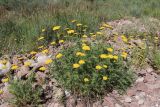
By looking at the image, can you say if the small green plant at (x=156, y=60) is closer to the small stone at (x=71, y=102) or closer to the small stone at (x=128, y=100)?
the small stone at (x=128, y=100)

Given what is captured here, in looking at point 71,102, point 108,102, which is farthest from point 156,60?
point 71,102

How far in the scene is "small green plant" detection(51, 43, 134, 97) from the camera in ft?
14.6

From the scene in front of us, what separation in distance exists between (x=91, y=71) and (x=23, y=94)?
1.05 m

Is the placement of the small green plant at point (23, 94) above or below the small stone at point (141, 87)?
above

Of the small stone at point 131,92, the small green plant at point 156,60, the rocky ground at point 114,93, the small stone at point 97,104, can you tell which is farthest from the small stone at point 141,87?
the small stone at point 97,104

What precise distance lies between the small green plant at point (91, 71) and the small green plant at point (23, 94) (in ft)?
1.47

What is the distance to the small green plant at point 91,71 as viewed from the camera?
14.6 feet

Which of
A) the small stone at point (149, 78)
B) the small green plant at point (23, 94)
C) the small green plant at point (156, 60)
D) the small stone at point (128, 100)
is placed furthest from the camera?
the small green plant at point (156, 60)

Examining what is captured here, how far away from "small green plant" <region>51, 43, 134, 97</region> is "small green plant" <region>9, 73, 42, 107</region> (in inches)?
17.6

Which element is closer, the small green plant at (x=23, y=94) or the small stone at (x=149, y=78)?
the small green plant at (x=23, y=94)

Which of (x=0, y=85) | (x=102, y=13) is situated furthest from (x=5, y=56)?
(x=102, y=13)

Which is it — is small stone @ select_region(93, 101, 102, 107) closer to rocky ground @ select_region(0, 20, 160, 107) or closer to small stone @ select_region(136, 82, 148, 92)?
rocky ground @ select_region(0, 20, 160, 107)

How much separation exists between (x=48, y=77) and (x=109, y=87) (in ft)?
3.28

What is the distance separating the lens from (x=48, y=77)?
495 cm
